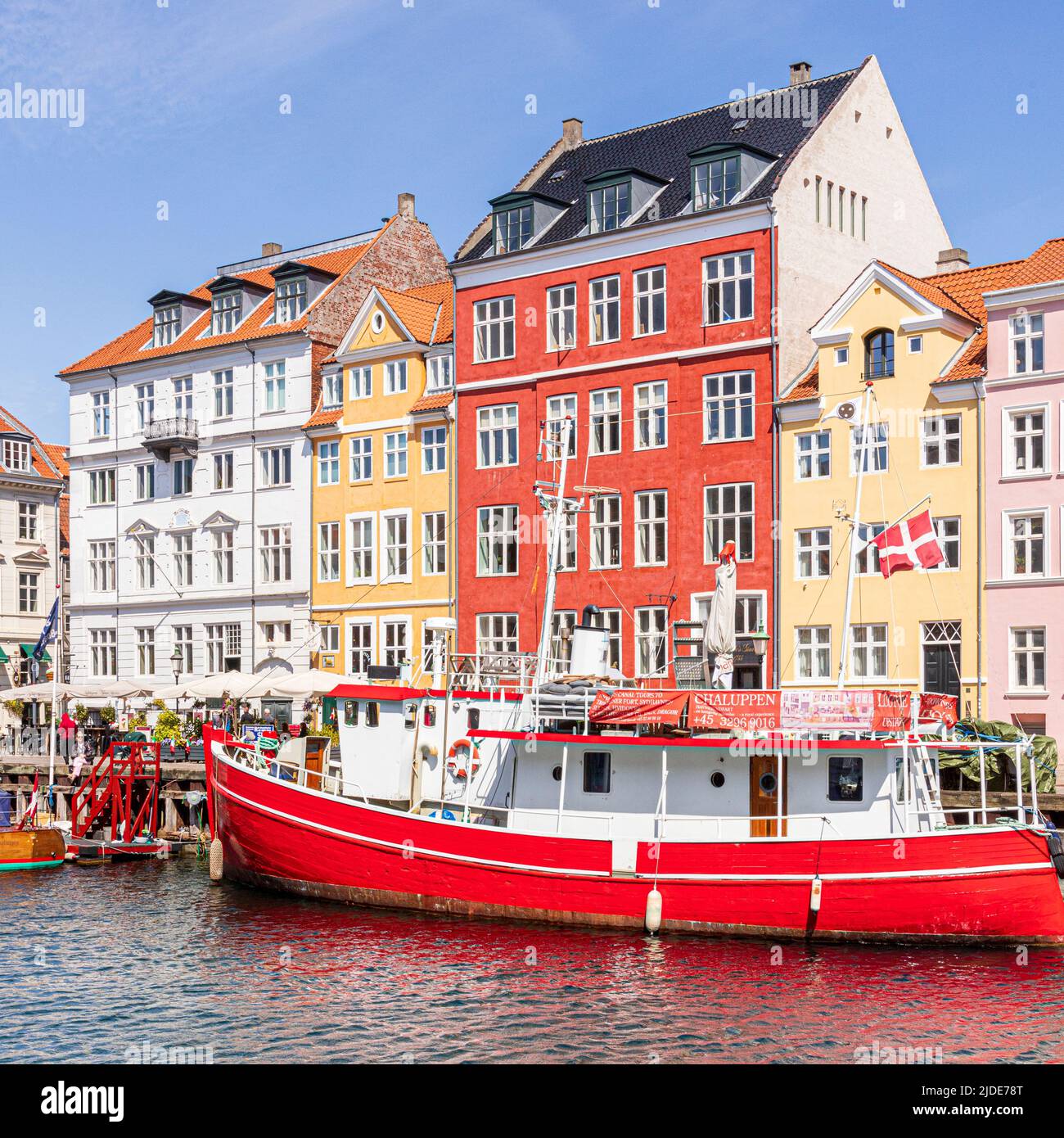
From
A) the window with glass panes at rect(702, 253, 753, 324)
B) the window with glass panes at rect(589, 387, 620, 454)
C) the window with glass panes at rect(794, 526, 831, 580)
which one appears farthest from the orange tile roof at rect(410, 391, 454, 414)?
the window with glass panes at rect(794, 526, 831, 580)

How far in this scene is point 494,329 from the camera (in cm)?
5238

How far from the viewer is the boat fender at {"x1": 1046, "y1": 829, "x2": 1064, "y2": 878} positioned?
27.6m

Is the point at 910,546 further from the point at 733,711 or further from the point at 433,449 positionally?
the point at 433,449

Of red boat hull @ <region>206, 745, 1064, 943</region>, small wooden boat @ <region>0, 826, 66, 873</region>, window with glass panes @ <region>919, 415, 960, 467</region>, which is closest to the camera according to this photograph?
red boat hull @ <region>206, 745, 1064, 943</region>

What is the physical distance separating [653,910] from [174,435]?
1476 inches

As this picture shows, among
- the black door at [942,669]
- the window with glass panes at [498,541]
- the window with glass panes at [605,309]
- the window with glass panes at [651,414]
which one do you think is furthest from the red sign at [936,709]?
the window with glass panes at [498,541]

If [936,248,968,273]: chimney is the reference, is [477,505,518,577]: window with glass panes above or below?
below

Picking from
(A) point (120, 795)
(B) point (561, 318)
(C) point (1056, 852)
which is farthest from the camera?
(B) point (561, 318)

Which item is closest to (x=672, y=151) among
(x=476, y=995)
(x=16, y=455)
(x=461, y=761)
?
(x=461, y=761)

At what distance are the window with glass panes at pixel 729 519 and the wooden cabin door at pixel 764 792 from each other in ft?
50.0

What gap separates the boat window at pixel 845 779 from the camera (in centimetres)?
3034

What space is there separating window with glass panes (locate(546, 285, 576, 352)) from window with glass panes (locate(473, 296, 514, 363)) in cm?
172

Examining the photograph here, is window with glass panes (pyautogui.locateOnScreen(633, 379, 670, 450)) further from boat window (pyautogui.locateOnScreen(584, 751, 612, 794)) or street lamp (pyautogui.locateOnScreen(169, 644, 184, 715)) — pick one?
street lamp (pyautogui.locateOnScreen(169, 644, 184, 715))
